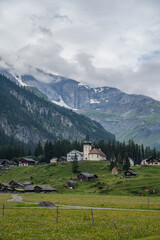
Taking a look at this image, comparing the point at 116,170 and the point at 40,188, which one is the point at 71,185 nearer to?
the point at 40,188

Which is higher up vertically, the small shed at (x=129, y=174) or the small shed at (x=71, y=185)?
the small shed at (x=129, y=174)

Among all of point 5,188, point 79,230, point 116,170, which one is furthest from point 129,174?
point 79,230

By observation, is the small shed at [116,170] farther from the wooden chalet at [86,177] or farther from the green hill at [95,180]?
the wooden chalet at [86,177]

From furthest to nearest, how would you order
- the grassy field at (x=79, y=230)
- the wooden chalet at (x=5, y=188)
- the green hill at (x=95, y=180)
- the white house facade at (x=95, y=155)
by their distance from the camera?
the white house facade at (x=95, y=155), the wooden chalet at (x=5, y=188), the green hill at (x=95, y=180), the grassy field at (x=79, y=230)

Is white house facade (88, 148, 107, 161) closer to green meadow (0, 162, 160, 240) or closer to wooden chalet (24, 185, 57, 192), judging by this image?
green meadow (0, 162, 160, 240)

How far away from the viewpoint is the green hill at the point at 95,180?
108 m

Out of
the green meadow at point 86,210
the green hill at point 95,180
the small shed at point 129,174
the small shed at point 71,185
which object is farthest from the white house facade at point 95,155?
the small shed at point 71,185

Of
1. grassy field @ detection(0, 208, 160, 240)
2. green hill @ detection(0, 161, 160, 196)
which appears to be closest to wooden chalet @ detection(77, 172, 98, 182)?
green hill @ detection(0, 161, 160, 196)

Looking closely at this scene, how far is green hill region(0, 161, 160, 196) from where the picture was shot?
10762 cm

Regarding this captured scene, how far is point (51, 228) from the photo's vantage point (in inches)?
1237

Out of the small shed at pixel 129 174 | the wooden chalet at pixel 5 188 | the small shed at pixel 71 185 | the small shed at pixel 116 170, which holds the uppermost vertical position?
the small shed at pixel 116 170

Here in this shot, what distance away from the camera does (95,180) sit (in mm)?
134625

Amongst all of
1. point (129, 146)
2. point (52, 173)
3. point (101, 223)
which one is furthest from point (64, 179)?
point (101, 223)

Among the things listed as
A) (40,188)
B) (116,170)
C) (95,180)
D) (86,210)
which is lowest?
(40,188)
